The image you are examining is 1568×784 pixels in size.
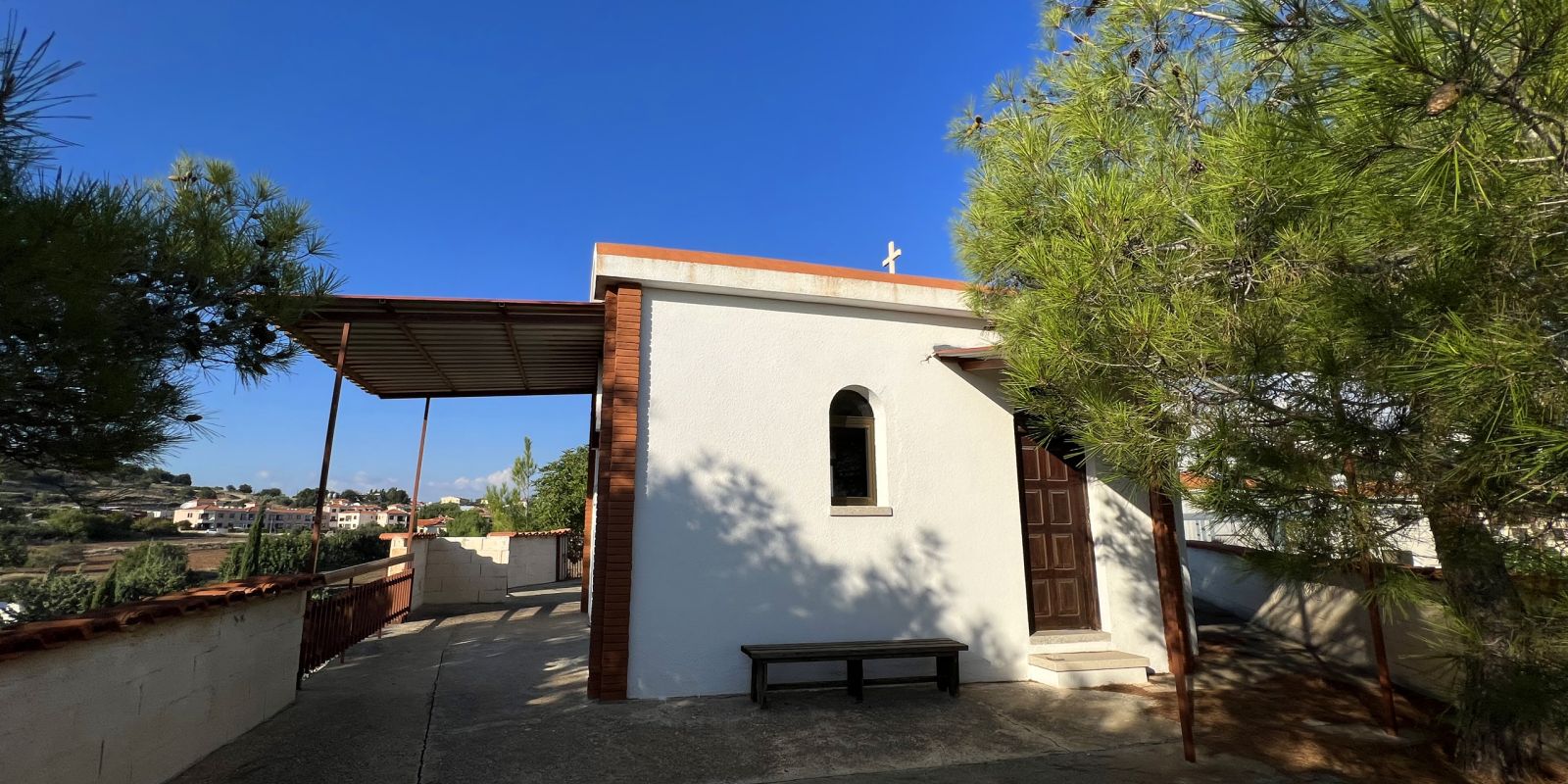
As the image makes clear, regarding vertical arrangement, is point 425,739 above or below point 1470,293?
below

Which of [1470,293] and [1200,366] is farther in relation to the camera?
[1200,366]

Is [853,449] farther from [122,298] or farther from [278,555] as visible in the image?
[278,555]

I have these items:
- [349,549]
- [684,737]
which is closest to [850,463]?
[684,737]

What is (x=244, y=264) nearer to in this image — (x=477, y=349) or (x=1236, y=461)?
(x=477, y=349)

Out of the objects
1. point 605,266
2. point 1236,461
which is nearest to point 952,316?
point 605,266

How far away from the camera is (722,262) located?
261 inches

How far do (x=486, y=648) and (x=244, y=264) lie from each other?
19.8 ft

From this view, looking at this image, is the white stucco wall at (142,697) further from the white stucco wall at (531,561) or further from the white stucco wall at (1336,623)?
the white stucco wall at (531,561)

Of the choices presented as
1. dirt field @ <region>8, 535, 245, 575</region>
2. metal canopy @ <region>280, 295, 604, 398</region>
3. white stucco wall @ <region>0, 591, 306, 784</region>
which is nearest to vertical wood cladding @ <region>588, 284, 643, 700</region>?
metal canopy @ <region>280, 295, 604, 398</region>

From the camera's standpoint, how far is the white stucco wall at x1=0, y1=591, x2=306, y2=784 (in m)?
3.05

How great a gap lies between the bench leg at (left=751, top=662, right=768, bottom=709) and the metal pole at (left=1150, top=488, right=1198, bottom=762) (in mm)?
3053

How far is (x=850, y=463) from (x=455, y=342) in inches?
176

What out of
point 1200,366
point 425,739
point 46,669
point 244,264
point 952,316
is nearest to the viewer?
point 46,669

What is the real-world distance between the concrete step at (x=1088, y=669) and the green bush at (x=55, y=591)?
511 inches
